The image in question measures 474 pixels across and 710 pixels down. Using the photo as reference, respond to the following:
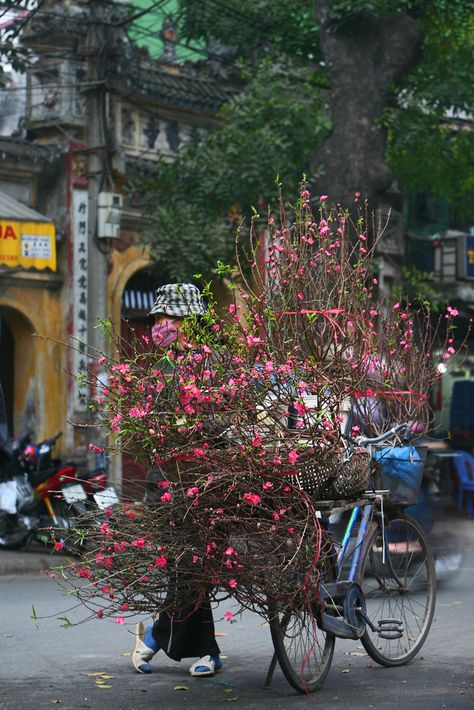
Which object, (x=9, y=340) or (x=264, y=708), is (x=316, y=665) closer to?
(x=264, y=708)

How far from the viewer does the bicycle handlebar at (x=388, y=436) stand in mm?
6105

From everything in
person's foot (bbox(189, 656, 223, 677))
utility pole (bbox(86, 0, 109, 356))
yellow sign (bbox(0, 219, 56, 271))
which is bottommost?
person's foot (bbox(189, 656, 223, 677))

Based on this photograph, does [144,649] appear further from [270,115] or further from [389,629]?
[270,115]

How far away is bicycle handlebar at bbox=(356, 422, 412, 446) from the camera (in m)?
6.11

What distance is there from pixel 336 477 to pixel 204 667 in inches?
46.4

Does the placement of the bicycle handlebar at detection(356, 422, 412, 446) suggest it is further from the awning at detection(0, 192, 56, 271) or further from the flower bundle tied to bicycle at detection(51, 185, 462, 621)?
the awning at detection(0, 192, 56, 271)

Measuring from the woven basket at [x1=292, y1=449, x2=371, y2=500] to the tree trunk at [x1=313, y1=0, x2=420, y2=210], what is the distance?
9.66 m

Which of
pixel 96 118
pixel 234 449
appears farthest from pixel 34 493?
pixel 234 449

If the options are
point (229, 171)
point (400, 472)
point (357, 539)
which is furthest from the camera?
point (229, 171)

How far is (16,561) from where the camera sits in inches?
474

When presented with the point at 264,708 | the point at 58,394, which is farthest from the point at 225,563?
the point at 58,394

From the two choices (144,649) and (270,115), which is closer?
(144,649)

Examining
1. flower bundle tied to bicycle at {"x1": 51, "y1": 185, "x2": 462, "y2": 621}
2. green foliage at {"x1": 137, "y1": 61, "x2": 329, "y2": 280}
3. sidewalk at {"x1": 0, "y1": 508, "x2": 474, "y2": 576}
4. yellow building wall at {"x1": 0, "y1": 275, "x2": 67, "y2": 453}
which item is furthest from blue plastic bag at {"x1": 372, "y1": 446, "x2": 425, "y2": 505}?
yellow building wall at {"x1": 0, "y1": 275, "x2": 67, "y2": 453}

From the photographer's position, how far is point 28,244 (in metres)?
18.2
